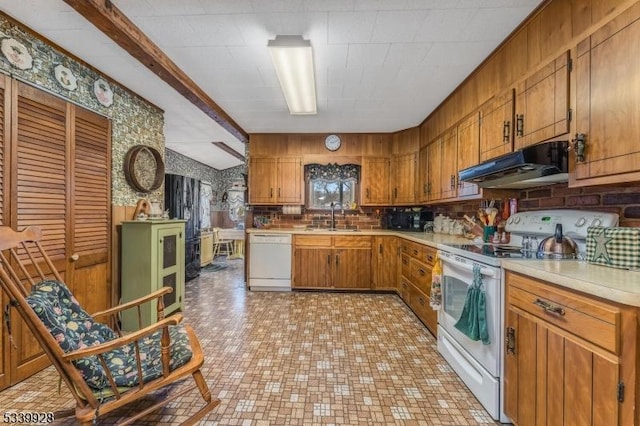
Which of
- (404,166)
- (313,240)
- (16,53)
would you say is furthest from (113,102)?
(404,166)

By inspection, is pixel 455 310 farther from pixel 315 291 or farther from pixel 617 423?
pixel 315 291

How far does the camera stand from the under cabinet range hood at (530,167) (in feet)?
5.49

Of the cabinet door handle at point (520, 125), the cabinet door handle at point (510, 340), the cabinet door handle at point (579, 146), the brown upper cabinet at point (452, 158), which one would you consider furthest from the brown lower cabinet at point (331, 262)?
the cabinet door handle at point (579, 146)

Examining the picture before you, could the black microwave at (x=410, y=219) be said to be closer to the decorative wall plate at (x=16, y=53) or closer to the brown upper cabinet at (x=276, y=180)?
the brown upper cabinet at (x=276, y=180)

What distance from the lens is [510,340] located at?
1.61 m

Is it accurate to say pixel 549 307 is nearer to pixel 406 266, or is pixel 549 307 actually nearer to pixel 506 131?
pixel 506 131

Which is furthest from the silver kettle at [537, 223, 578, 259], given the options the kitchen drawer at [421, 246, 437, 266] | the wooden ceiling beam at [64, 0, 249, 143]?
the wooden ceiling beam at [64, 0, 249, 143]

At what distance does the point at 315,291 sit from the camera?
4395mm

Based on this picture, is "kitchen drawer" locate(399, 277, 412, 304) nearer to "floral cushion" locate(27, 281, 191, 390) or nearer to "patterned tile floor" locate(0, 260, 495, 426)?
"patterned tile floor" locate(0, 260, 495, 426)

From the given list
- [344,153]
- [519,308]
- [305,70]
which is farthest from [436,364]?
[344,153]

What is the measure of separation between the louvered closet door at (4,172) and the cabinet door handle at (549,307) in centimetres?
311

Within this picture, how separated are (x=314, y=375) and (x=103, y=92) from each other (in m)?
3.12

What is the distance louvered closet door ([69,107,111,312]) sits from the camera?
250cm

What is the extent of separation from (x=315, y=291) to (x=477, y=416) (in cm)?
284
